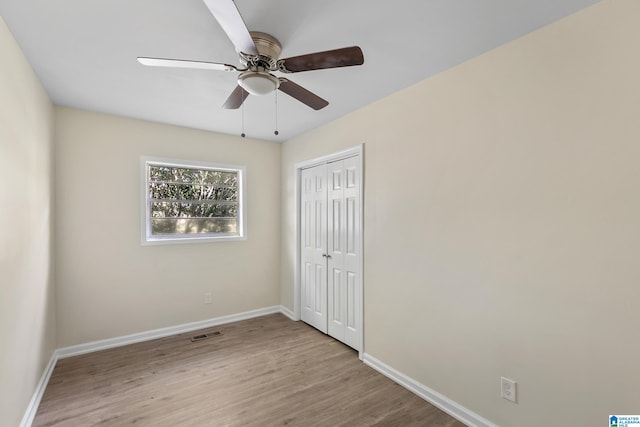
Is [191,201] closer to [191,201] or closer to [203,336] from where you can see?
[191,201]

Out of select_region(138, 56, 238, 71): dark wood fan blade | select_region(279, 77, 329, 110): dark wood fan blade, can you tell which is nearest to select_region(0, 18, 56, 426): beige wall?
select_region(138, 56, 238, 71): dark wood fan blade

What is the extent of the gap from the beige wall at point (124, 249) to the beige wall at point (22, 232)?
1.02 ft

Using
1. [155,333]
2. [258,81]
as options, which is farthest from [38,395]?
A: [258,81]

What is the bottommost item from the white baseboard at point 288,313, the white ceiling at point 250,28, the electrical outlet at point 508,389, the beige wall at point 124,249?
the white baseboard at point 288,313

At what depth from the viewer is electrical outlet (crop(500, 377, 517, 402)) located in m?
1.74

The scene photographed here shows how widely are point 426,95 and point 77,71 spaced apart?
8.81 ft

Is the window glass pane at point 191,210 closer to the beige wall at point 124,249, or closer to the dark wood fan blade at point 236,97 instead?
the beige wall at point 124,249

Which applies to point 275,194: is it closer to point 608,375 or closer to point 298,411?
point 298,411

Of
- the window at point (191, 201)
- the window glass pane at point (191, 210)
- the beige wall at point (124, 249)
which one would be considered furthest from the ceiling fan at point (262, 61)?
the window glass pane at point (191, 210)

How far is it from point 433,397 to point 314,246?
1.98 meters

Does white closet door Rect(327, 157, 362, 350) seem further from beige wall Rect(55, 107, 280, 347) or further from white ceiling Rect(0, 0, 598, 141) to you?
beige wall Rect(55, 107, 280, 347)

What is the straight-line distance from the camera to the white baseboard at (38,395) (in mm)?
1923

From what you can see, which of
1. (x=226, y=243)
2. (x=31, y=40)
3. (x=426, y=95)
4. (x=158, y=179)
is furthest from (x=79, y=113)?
(x=426, y=95)

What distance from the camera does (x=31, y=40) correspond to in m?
1.78
